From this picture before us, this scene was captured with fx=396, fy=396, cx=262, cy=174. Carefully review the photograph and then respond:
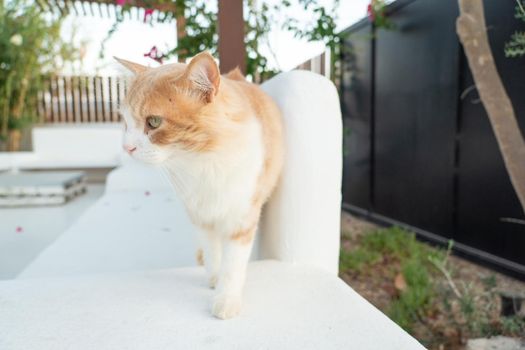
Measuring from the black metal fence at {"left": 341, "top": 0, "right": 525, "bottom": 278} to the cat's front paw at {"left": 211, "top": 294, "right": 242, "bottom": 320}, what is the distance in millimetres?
1347

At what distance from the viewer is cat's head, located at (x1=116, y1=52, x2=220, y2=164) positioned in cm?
78

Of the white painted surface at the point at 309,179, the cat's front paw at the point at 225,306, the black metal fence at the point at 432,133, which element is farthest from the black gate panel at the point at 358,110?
the cat's front paw at the point at 225,306

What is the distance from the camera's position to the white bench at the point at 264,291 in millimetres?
768

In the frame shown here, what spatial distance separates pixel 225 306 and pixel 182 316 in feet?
0.32

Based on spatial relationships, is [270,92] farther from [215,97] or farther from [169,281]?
[169,281]

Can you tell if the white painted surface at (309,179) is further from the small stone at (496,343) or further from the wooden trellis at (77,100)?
the wooden trellis at (77,100)

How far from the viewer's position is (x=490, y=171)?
2.11 meters

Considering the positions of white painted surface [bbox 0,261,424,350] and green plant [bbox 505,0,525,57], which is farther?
green plant [bbox 505,0,525,57]

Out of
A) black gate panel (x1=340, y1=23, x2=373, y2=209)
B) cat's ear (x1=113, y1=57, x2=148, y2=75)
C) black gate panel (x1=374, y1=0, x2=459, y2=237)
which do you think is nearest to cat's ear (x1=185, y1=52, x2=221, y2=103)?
cat's ear (x1=113, y1=57, x2=148, y2=75)

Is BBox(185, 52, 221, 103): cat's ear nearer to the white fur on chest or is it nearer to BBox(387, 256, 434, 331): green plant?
the white fur on chest

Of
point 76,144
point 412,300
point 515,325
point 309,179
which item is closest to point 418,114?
point 412,300

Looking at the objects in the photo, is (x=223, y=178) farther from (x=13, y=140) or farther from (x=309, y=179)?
(x=13, y=140)

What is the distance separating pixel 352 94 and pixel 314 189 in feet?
8.12

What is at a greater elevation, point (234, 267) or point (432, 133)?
point (432, 133)
